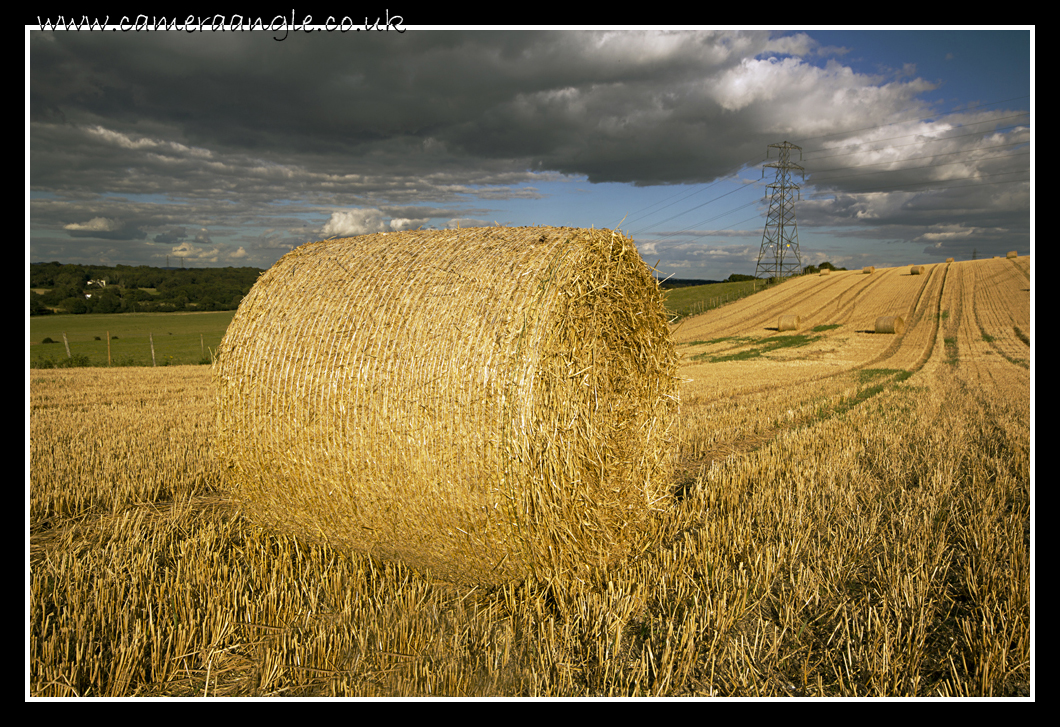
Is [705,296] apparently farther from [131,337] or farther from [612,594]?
[612,594]

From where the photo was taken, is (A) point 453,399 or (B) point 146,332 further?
(B) point 146,332

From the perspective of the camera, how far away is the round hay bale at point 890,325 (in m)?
27.4

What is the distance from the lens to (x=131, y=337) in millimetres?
38625

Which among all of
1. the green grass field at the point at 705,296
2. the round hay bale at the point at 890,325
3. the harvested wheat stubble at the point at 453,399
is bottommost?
the harvested wheat stubble at the point at 453,399

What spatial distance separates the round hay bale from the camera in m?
27.4

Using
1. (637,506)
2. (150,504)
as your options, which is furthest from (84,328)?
(637,506)

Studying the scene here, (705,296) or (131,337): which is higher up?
(705,296)

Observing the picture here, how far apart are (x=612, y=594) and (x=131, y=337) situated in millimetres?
44346

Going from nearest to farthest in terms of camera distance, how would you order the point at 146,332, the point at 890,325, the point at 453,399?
the point at 453,399 < the point at 890,325 < the point at 146,332

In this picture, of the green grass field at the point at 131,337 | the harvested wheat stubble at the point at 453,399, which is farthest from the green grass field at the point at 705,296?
the harvested wheat stubble at the point at 453,399

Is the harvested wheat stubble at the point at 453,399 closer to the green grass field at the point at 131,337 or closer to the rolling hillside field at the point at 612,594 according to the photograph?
the rolling hillside field at the point at 612,594

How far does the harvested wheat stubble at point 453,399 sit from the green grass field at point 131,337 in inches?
912

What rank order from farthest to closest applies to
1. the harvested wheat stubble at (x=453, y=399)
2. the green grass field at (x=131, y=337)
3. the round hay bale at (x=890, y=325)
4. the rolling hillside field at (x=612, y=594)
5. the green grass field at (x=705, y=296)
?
1. the green grass field at (x=705, y=296)
2. the round hay bale at (x=890, y=325)
3. the green grass field at (x=131, y=337)
4. the harvested wheat stubble at (x=453, y=399)
5. the rolling hillside field at (x=612, y=594)

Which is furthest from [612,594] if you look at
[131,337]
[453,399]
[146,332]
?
[146,332]
